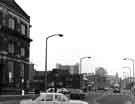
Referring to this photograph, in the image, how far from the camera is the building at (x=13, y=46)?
204 feet

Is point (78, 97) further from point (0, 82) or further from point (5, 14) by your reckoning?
point (5, 14)

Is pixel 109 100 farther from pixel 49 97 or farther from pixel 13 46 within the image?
pixel 49 97

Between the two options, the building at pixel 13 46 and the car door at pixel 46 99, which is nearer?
the car door at pixel 46 99

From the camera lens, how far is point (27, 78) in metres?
74.0

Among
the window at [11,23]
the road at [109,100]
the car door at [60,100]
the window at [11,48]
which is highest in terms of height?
the window at [11,23]

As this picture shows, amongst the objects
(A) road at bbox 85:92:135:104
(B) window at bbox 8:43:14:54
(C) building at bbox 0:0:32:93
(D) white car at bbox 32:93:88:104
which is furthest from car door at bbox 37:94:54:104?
(B) window at bbox 8:43:14:54

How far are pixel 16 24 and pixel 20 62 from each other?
785cm

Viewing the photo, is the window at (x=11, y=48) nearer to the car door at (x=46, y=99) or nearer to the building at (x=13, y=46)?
the building at (x=13, y=46)

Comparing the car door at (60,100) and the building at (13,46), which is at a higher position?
the building at (13,46)

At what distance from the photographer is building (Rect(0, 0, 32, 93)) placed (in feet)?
204

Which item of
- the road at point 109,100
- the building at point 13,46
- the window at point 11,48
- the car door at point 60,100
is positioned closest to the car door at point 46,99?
the car door at point 60,100

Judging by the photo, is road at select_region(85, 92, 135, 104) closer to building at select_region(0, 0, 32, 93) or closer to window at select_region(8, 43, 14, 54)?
building at select_region(0, 0, 32, 93)

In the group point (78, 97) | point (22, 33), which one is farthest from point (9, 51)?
point (78, 97)

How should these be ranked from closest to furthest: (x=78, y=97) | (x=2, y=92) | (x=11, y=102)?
(x=11, y=102), (x=78, y=97), (x=2, y=92)
